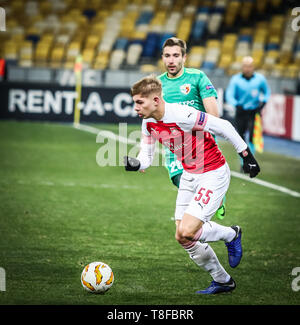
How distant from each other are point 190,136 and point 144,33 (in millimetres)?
26648

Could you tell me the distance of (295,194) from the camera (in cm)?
1229

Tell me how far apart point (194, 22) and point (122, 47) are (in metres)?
3.91

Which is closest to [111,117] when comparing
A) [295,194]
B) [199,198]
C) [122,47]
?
[122,47]

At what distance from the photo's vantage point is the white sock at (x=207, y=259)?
252 inches

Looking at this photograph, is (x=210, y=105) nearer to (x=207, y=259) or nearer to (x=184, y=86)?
(x=184, y=86)

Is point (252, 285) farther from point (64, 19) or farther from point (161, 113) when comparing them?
point (64, 19)

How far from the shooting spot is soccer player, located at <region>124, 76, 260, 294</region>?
19.9 ft

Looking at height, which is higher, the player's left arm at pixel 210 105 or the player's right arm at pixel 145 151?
the player's left arm at pixel 210 105

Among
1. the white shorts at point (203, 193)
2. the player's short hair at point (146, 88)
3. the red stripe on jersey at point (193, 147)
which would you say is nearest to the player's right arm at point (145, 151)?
the red stripe on jersey at point (193, 147)

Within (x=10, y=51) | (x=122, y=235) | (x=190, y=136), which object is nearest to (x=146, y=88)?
(x=190, y=136)

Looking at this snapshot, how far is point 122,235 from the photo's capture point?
348 inches

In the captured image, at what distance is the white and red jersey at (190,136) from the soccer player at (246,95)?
→ 316 inches

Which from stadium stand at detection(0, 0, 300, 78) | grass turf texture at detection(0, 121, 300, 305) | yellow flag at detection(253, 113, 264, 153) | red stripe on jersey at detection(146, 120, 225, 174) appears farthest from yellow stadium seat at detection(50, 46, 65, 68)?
red stripe on jersey at detection(146, 120, 225, 174)

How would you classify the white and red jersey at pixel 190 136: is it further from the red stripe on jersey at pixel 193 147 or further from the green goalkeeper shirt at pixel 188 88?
the green goalkeeper shirt at pixel 188 88
